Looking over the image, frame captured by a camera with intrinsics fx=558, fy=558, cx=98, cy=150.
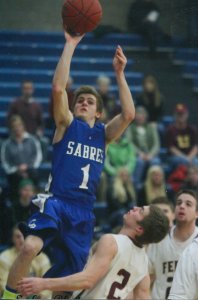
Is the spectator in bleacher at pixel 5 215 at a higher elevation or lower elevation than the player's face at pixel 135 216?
higher

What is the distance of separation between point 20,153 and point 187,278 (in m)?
3.93

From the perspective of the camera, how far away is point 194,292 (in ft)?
13.6

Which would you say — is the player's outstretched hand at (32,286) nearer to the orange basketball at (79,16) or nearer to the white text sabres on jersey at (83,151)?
the white text sabres on jersey at (83,151)

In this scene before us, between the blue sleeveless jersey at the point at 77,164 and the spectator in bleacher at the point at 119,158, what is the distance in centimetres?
317

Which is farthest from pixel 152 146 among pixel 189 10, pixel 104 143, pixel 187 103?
pixel 104 143

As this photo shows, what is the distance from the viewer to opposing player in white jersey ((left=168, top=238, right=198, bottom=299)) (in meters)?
4.08

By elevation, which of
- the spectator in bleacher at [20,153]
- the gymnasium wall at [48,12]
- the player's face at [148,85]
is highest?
the player's face at [148,85]

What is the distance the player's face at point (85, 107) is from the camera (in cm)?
461

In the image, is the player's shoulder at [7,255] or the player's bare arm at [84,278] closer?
the player's bare arm at [84,278]

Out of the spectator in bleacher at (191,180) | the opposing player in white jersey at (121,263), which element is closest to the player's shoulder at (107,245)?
the opposing player in white jersey at (121,263)

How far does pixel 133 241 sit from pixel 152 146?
175 inches

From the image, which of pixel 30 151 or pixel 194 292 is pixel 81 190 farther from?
pixel 30 151

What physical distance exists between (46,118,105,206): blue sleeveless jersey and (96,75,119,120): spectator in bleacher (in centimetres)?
356

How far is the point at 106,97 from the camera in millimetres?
8305
